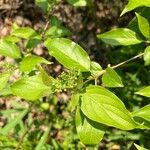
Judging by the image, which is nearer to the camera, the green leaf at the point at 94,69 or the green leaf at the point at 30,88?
the green leaf at the point at 30,88

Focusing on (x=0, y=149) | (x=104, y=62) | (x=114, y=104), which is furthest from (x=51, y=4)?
(x=104, y=62)

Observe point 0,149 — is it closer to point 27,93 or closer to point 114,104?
point 27,93

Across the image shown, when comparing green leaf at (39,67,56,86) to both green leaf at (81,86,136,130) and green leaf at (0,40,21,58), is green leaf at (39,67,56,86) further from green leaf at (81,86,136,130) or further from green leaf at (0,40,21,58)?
green leaf at (0,40,21,58)

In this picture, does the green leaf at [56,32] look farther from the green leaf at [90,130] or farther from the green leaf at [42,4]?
the green leaf at [90,130]

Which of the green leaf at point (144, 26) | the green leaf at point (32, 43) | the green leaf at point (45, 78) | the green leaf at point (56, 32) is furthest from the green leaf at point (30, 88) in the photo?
the green leaf at point (56, 32)

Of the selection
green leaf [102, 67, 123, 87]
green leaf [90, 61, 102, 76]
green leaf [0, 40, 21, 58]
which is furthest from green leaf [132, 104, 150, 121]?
green leaf [0, 40, 21, 58]

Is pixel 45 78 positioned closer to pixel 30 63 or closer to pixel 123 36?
pixel 30 63
